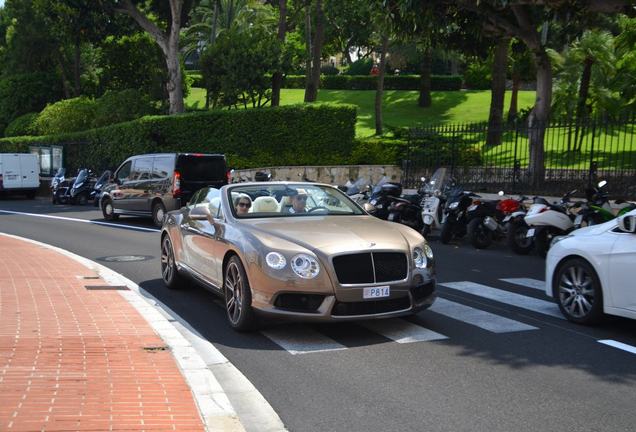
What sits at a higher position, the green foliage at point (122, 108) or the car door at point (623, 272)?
the green foliage at point (122, 108)

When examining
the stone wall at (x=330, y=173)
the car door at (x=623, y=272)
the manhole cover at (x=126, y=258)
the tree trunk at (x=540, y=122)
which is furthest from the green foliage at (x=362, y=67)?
the car door at (x=623, y=272)

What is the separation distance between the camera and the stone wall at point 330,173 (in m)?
28.8

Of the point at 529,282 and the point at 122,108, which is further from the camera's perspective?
the point at 122,108

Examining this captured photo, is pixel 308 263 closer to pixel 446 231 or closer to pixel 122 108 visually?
pixel 446 231

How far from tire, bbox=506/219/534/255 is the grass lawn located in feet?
103

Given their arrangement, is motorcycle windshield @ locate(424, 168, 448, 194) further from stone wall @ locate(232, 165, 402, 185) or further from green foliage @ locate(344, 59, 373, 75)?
green foliage @ locate(344, 59, 373, 75)

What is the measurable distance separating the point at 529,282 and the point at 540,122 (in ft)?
33.1

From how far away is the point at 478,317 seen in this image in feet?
25.9

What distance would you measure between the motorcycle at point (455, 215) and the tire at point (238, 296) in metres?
8.17

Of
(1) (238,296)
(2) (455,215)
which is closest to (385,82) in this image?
(2) (455,215)

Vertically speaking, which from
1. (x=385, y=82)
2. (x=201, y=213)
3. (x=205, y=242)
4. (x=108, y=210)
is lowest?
(x=108, y=210)

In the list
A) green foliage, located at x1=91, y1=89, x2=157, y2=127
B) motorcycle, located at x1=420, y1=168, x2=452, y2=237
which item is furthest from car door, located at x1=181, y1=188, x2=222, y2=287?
green foliage, located at x1=91, y1=89, x2=157, y2=127

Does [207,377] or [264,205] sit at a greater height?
[264,205]

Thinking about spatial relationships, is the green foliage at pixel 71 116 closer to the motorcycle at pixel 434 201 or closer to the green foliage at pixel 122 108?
the green foliage at pixel 122 108
